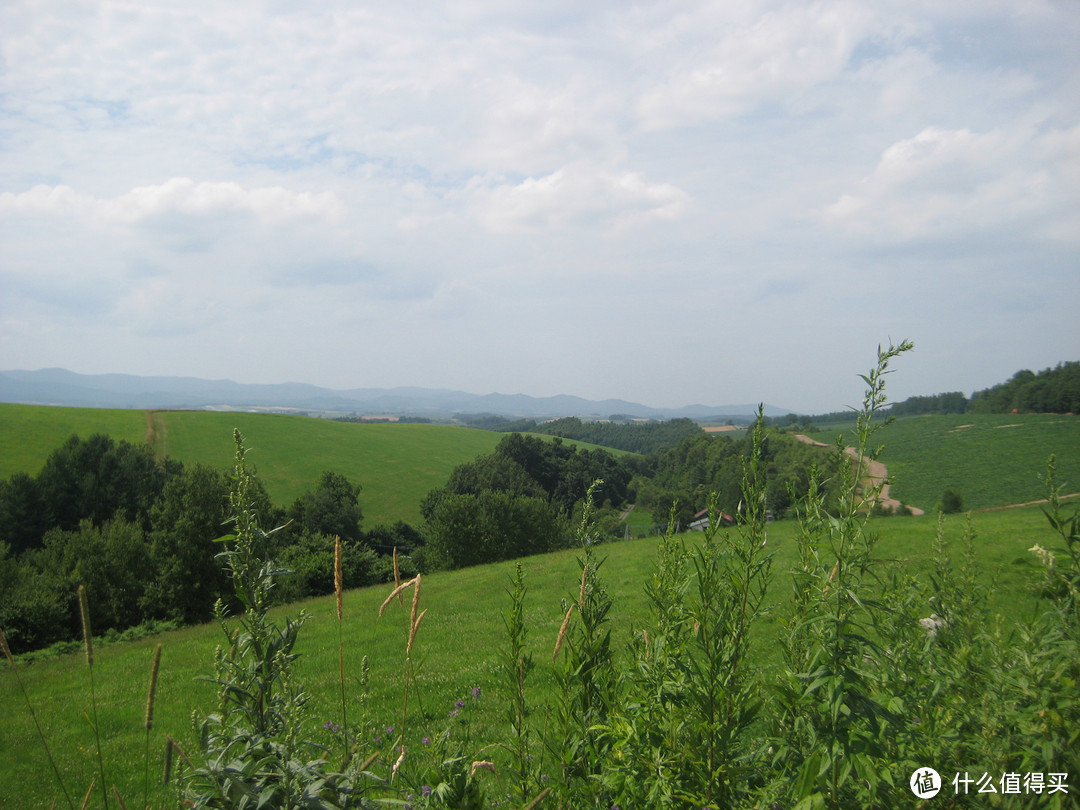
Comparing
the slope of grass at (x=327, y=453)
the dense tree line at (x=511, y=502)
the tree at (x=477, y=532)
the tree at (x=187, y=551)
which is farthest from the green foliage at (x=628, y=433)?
the tree at (x=187, y=551)

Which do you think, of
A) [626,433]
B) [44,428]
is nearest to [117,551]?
[44,428]

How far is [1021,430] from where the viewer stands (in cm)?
4822

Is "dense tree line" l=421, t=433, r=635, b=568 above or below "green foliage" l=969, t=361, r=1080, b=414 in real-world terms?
below

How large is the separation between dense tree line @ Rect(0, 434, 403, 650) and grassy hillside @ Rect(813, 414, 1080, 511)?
41.4 meters

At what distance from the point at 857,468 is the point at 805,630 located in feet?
2.41

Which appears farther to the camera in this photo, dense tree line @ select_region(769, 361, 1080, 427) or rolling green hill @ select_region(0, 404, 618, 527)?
rolling green hill @ select_region(0, 404, 618, 527)

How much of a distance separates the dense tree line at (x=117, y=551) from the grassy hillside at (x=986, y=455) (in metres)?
41.4

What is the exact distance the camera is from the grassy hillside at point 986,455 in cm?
3869

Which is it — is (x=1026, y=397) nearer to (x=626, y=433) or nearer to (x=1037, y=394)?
(x=1037, y=394)

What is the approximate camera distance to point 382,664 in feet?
37.4

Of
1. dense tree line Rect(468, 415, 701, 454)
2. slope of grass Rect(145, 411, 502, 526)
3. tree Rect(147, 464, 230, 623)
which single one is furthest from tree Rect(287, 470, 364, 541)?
dense tree line Rect(468, 415, 701, 454)

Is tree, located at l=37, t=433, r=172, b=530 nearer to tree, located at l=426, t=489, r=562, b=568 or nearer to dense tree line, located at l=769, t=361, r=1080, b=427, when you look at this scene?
tree, located at l=426, t=489, r=562, b=568

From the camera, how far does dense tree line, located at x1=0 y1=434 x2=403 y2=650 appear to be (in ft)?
87.9

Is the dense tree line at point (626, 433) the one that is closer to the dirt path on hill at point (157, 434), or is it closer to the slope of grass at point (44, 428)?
the dirt path on hill at point (157, 434)
